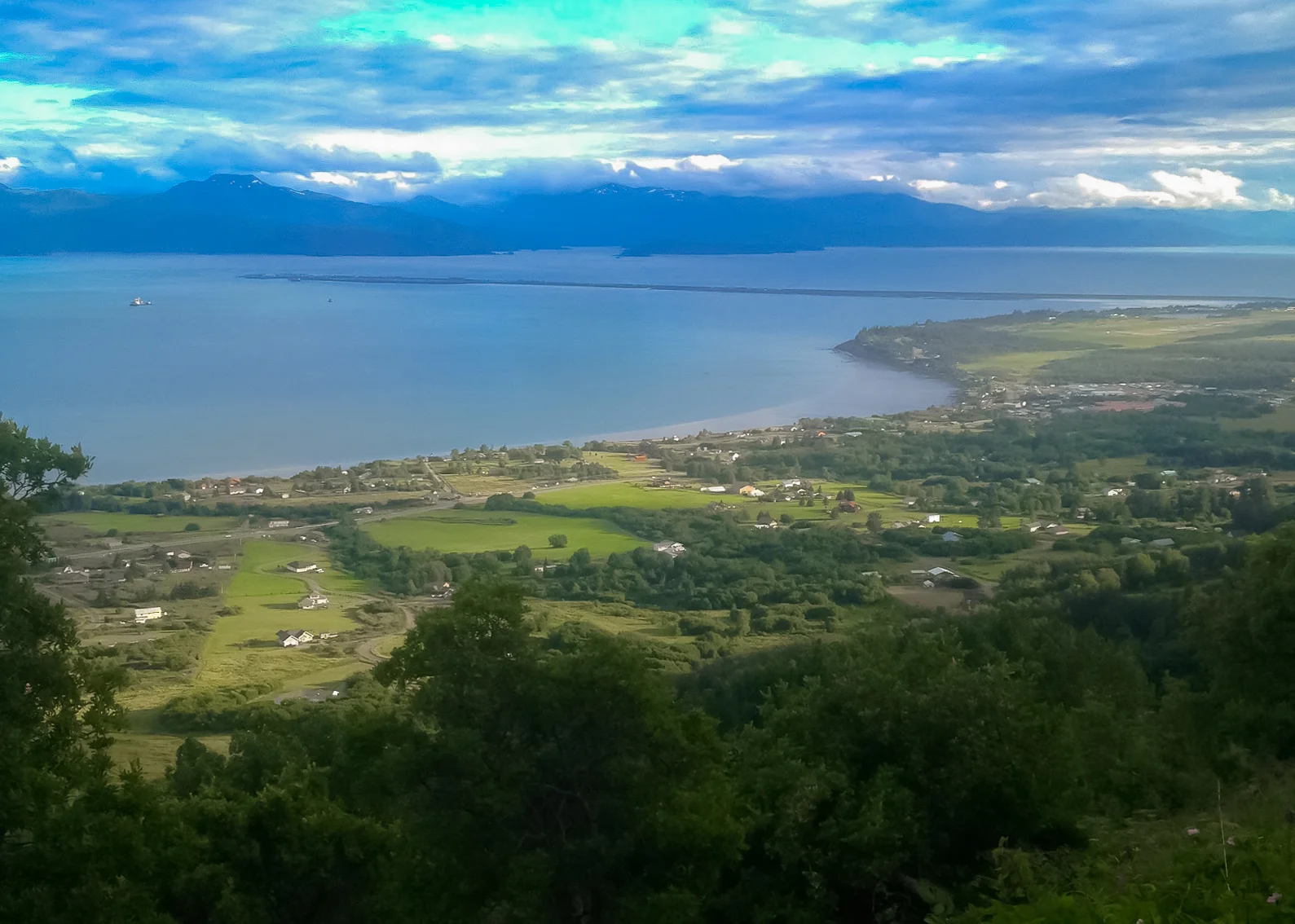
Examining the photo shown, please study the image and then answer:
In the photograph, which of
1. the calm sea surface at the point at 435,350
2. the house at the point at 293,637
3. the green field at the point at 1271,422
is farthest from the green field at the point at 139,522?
the green field at the point at 1271,422

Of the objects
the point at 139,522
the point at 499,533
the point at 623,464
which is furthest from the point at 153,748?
the point at 623,464

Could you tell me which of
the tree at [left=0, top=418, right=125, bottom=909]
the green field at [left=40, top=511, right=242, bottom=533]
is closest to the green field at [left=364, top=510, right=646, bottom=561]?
the green field at [left=40, top=511, right=242, bottom=533]

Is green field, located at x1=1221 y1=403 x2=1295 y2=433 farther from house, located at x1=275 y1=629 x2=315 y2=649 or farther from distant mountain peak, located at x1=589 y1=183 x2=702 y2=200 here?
distant mountain peak, located at x1=589 y1=183 x2=702 y2=200

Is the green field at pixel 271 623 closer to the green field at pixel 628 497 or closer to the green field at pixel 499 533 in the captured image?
the green field at pixel 499 533

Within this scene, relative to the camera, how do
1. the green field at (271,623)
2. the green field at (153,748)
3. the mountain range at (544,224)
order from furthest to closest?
the mountain range at (544,224) < the green field at (271,623) < the green field at (153,748)

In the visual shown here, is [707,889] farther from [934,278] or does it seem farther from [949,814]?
[934,278]

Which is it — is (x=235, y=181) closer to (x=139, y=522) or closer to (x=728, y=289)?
(x=728, y=289)

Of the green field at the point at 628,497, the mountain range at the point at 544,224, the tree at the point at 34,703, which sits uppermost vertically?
the mountain range at the point at 544,224
